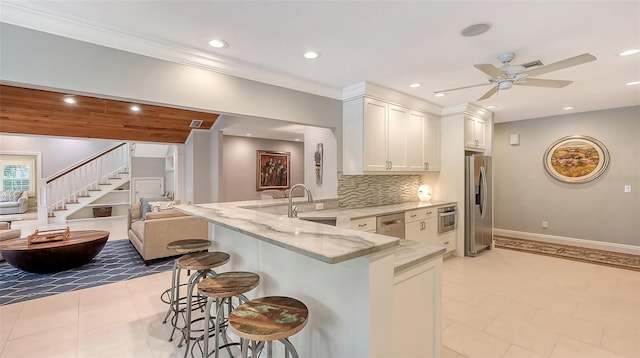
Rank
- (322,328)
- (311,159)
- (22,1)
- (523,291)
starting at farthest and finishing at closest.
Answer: (311,159), (523,291), (22,1), (322,328)

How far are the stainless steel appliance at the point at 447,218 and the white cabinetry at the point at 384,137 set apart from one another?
0.71m

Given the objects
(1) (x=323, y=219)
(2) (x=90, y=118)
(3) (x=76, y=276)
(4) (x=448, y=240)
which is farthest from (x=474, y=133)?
(2) (x=90, y=118)

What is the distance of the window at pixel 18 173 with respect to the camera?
379 inches

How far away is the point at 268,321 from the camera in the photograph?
136 cm

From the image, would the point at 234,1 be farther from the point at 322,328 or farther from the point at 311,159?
the point at 311,159

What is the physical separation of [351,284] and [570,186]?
6.10m

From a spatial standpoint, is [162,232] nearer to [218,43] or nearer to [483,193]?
[218,43]

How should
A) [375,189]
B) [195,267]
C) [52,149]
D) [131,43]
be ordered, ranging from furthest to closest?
[52,149], [375,189], [131,43], [195,267]

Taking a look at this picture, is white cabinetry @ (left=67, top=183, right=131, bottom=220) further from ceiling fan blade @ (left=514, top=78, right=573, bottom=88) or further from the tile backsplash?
ceiling fan blade @ (left=514, top=78, right=573, bottom=88)

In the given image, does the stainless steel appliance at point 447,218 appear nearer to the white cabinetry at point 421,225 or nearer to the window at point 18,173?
the white cabinetry at point 421,225

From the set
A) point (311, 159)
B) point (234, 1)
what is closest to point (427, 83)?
point (311, 159)

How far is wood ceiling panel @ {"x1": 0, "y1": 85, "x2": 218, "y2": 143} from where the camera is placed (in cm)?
472

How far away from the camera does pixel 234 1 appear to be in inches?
74.8

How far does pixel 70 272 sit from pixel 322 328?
14.0 ft
